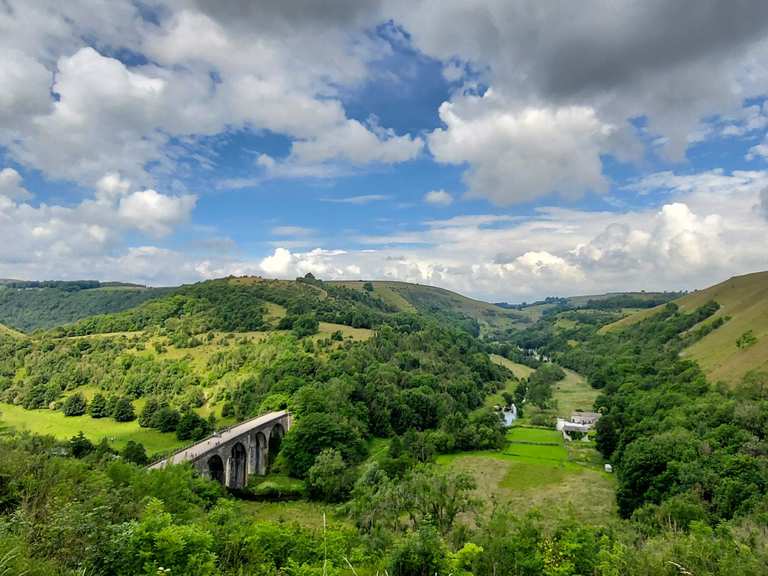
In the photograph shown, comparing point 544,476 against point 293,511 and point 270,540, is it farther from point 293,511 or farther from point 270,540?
point 270,540

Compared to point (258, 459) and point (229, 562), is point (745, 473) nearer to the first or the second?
point (229, 562)

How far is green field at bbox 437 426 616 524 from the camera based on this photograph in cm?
4875

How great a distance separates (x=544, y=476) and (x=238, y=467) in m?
42.1

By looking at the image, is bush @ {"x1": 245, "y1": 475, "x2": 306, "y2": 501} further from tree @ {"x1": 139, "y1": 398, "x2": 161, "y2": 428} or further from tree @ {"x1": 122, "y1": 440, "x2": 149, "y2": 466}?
tree @ {"x1": 139, "y1": 398, "x2": 161, "y2": 428}

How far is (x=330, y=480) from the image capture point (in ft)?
172

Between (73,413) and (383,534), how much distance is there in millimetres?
85790

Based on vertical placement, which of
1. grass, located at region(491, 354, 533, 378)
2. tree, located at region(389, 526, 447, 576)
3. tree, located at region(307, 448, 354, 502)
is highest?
tree, located at region(389, 526, 447, 576)

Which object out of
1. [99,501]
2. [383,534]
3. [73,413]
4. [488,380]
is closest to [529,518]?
[383,534]

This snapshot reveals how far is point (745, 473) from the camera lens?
3722cm

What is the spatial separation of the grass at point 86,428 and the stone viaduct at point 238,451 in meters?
13.9

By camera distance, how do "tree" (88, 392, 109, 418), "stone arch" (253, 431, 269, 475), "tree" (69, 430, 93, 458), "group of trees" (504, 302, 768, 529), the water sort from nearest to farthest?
"group of trees" (504, 302, 768, 529)
"tree" (69, 430, 93, 458)
"stone arch" (253, 431, 269, 475)
"tree" (88, 392, 109, 418)
the water

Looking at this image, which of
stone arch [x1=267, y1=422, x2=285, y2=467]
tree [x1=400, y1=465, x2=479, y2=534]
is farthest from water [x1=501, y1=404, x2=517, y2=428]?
tree [x1=400, y1=465, x2=479, y2=534]

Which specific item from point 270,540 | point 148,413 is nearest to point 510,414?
point 148,413

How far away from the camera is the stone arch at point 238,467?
188ft
